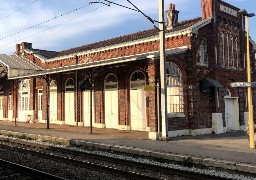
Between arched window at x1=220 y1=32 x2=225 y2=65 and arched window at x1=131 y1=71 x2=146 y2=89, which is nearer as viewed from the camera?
arched window at x1=131 y1=71 x2=146 y2=89

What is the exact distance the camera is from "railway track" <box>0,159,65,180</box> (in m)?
8.28

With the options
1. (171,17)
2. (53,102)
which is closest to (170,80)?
(171,17)

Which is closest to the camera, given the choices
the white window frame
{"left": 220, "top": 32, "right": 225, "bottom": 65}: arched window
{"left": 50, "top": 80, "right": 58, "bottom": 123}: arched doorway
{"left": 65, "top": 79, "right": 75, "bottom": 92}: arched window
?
the white window frame

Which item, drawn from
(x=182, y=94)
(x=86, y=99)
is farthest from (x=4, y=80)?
(x=182, y=94)

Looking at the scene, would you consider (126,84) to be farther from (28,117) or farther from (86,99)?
(28,117)

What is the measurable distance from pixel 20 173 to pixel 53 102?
18562mm

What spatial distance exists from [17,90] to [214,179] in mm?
26522

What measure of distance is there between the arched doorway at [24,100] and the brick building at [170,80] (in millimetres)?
2617

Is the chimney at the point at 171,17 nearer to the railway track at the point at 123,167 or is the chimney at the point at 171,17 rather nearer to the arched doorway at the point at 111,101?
the arched doorway at the point at 111,101

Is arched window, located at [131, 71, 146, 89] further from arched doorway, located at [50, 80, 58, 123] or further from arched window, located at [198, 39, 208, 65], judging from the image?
arched doorway, located at [50, 80, 58, 123]

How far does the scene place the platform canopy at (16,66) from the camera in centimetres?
2783

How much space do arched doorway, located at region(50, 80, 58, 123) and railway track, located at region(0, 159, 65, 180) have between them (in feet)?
55.8

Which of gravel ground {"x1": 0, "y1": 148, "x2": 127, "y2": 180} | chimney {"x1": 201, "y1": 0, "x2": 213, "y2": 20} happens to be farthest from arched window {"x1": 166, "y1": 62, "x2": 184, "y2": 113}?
gravel ground {"x1": 0, "y1": 148, "x2": 127, "y2": 180}

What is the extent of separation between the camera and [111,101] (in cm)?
2195
